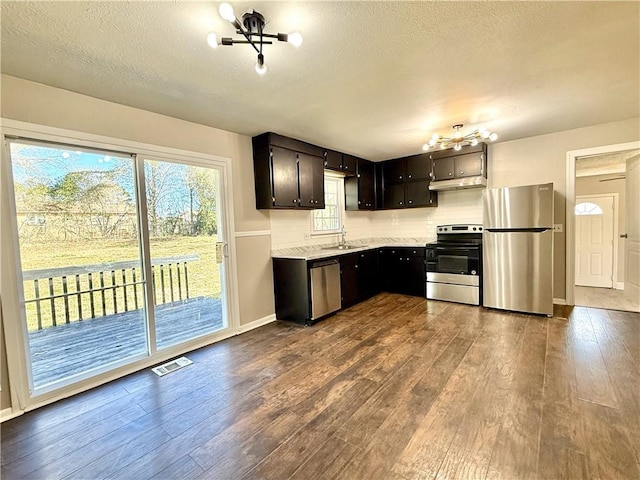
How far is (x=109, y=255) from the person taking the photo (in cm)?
273

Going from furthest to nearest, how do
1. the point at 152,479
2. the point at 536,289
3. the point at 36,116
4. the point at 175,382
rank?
the point at 536,289 → the point at 175,382 → the point at 36,116 → the point at 152,479

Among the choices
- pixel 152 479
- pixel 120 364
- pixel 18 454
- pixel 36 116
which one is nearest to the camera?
pixel 152 479

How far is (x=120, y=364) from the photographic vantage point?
272 centimetres

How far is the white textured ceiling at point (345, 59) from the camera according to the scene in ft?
5.32

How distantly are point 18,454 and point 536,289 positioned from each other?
16.7ft

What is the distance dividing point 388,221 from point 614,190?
13.3 ft

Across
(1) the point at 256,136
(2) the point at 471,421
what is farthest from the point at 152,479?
(1) the point at 256,136

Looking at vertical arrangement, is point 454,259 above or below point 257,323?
above

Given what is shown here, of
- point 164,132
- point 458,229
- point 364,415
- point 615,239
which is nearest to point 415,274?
point 458,229

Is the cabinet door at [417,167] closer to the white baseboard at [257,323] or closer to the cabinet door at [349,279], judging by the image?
the cabinet door at [349,279]

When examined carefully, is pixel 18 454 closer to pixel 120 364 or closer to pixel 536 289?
pixel 120 364

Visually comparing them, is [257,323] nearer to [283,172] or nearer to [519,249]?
[283,172]

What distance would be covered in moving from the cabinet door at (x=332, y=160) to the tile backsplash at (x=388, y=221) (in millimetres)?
816


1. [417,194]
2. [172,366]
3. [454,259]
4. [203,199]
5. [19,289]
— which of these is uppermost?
[417,194]
